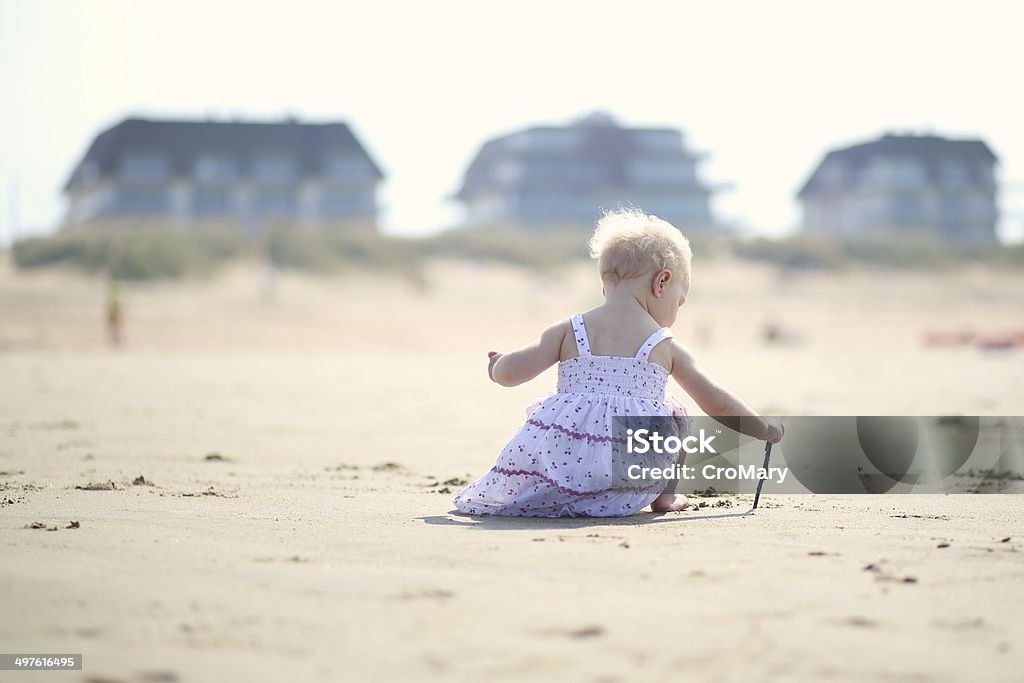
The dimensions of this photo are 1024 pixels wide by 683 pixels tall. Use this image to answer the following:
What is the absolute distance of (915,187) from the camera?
61.9 meters

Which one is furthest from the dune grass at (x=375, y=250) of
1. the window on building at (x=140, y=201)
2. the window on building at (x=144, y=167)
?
the window on building at (x=144, y=167)

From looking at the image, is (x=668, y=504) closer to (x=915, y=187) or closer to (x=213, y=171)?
(x=213, y=171)

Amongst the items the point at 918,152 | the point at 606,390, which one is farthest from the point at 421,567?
the point at 918,152

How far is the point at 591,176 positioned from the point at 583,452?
175 ft

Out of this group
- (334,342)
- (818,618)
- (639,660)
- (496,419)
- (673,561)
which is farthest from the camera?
(334,342)

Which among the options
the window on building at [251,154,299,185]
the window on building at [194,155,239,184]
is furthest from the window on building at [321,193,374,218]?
the window on building at [194,155,239,184]

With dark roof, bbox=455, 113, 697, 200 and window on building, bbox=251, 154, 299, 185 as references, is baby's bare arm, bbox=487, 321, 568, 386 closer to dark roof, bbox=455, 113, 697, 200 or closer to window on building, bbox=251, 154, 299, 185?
window on building, bbox=251, 154, 299, 185

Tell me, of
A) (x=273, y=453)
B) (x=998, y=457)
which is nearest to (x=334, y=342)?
(x=273, y=453)

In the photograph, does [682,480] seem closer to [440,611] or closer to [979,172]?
[440,611]

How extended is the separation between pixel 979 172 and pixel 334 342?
51.4 m

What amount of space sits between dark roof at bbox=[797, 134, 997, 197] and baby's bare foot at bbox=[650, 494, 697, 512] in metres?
61.9

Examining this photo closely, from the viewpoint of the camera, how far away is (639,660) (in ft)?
7.22

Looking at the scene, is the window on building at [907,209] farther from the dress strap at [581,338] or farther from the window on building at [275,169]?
the dress strap at [581,338]

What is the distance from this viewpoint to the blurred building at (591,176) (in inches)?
2179
